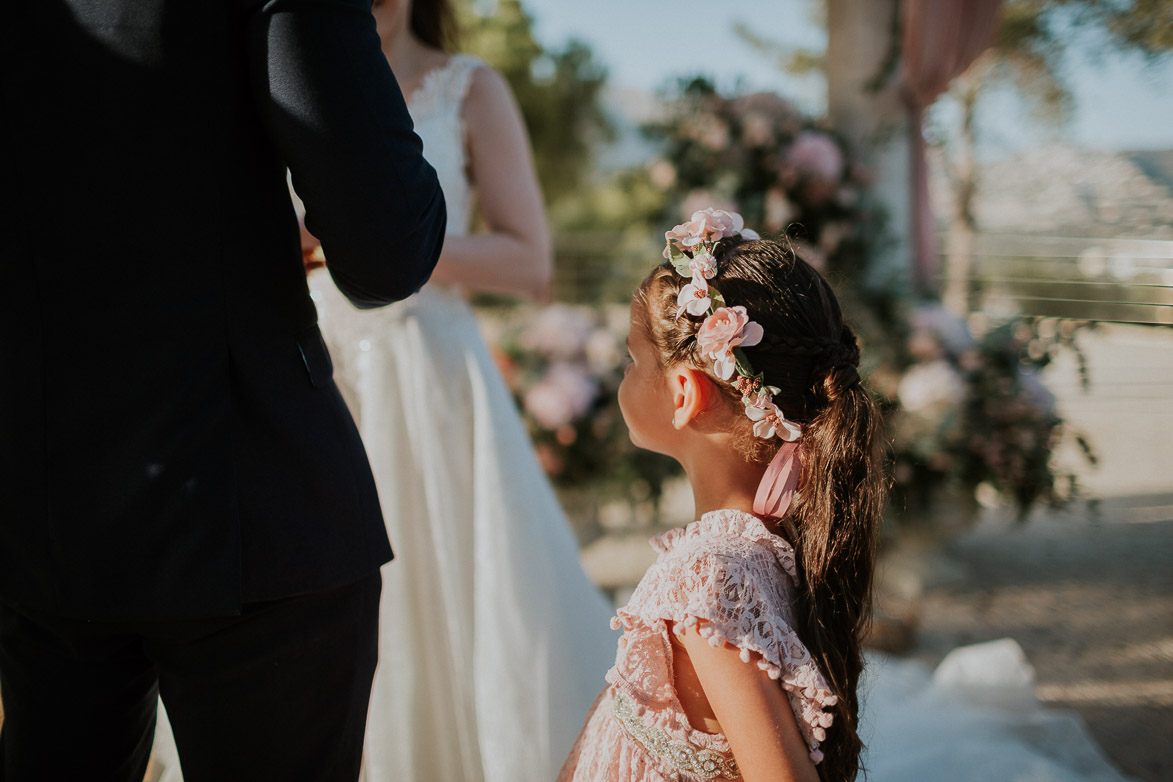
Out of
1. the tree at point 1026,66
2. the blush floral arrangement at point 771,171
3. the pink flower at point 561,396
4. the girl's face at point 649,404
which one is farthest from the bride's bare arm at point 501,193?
the tree at point 1026,66

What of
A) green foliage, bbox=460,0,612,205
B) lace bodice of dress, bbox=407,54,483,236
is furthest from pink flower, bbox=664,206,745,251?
green foliage, bbox=460,0,612,205

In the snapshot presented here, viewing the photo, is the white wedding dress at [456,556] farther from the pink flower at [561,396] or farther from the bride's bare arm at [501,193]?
the pink flower at [561,396]

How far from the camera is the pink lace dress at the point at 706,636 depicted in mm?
1153

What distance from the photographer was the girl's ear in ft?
4.23

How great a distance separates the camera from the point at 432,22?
7.28 ft

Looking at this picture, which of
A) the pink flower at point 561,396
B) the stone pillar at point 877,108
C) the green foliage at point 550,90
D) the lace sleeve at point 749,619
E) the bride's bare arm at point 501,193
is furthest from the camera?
the green foliage at point 550,90

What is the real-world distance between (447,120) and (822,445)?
4.18 feet

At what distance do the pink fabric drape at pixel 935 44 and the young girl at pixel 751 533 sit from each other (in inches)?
113

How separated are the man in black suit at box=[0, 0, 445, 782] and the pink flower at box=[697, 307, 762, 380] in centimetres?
42

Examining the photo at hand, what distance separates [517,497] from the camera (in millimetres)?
2033

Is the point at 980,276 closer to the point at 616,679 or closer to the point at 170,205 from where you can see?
the point at 616,679

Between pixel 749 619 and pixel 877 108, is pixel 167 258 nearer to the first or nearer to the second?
pixel 749 619

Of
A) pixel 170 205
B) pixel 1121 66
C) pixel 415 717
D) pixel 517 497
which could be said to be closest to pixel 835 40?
pixel 1121 66

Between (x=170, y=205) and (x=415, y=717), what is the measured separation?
4.61ft
